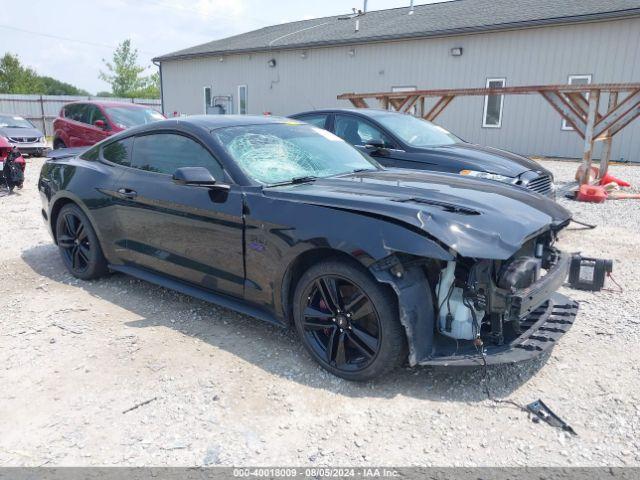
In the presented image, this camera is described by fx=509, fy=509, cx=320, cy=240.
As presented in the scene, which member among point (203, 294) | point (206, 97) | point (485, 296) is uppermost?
point (206, 97)

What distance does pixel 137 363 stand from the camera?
3.30 m

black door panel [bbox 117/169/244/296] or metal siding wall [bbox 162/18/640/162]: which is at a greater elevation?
metal siding wall [bbox 162/18/640/162]

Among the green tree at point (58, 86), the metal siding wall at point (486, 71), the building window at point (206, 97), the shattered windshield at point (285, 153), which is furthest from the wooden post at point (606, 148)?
the green tree at point (58, 86)

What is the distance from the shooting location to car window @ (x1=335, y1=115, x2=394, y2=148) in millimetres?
6852

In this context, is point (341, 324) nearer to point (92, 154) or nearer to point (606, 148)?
point (92, 154)

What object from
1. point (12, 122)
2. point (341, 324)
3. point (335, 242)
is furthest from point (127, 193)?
point (12, 122)

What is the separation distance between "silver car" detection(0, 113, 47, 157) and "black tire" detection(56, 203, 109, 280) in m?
11.6

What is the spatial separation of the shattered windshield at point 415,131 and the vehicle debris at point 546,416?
4399 mm

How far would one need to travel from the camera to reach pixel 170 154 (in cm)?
401

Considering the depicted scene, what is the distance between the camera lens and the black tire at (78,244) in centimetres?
463

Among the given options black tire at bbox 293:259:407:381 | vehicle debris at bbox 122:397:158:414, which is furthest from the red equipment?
vehicle debris at bbox 122:397:158:414

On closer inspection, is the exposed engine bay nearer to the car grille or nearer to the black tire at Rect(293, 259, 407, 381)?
the black tire at Rect(293, 259, 407, 381)

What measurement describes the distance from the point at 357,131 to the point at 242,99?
58.0 ft

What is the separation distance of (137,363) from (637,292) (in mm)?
4152
